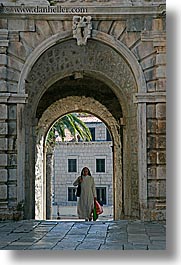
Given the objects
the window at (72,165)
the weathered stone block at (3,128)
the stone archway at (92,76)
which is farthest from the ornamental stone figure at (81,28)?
the window at (72,165)

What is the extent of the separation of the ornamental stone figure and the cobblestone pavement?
284 cm

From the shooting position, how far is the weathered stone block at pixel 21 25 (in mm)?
9305

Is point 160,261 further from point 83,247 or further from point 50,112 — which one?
point 50,112

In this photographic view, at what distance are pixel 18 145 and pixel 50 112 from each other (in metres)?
4.45

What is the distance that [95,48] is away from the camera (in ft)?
31.9

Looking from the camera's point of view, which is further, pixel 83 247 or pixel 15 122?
pixel 15 122

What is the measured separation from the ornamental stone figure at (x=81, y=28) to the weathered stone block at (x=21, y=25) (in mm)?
659

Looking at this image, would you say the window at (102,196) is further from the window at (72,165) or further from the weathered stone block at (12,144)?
the weathered stone block at (12,144)

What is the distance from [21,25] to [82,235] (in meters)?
3.51

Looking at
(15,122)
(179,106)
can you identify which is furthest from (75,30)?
(179,106)

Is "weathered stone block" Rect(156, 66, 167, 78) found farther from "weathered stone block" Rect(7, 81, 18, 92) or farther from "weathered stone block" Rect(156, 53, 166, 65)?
"weathered stone block" Rect(7, 81, 18, 92)

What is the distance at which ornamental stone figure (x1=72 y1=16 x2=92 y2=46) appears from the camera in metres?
9.23

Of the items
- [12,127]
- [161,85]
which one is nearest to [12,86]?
[12,127]

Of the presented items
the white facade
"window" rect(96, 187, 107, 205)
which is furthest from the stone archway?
the white facade
